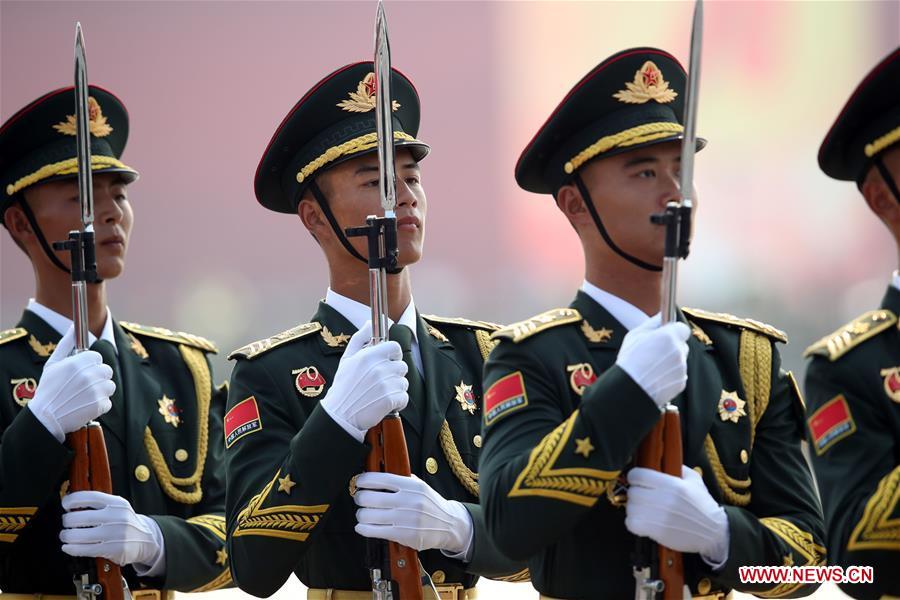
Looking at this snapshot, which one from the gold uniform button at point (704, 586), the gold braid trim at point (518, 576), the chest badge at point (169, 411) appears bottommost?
the gold uniform button at point (704, 586)

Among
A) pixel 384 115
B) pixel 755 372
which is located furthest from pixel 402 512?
pixel 384 115

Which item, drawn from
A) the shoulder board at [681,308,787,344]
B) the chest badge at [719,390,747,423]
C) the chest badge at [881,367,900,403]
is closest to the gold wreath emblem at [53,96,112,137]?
the shoulder board at [681,308,787,344]

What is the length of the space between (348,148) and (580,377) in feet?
4.58

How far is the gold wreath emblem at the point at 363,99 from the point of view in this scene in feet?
16.9

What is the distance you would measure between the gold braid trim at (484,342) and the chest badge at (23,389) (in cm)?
178

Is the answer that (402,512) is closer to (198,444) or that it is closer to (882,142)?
(198,444)

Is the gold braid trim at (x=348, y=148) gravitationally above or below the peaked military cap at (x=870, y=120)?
above

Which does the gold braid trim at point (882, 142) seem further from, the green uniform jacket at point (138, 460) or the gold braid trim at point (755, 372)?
the green uniform jacket at point (138, 460)

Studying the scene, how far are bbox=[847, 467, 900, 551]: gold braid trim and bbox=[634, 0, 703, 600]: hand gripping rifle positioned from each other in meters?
0.51

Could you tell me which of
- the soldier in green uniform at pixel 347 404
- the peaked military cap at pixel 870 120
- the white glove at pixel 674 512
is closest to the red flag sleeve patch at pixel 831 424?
the white glove at pixel 674 512

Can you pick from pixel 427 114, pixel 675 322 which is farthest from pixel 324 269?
pixel 675 322

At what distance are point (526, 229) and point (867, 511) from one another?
279 inches

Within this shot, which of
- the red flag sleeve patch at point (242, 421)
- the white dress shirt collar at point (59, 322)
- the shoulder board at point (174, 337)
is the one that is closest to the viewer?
the red flag sleeve patch at point (242, 421)

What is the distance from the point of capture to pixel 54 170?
18.6 ft
